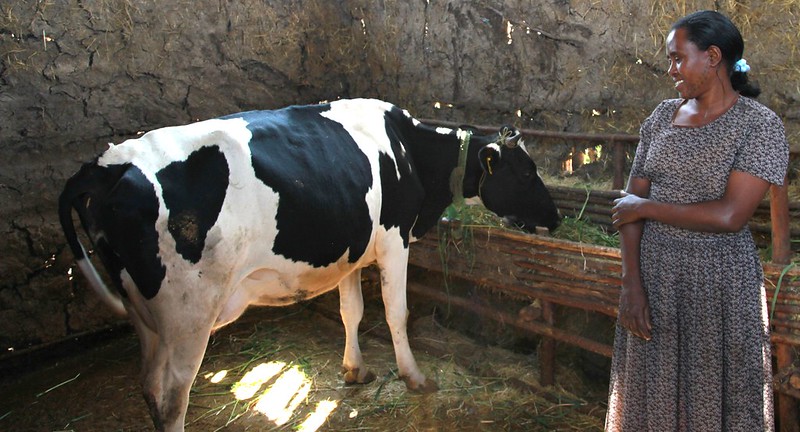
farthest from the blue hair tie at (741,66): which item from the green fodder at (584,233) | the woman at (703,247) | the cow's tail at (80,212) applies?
the cow's tail at (80,212)

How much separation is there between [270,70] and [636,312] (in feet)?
14.8

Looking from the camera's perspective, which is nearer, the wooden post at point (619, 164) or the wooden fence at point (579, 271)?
the wooden fence at point (579, 271)

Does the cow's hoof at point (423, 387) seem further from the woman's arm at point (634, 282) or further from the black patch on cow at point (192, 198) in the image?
the woman's arm at point (634, 282)

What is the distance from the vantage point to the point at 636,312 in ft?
8.49

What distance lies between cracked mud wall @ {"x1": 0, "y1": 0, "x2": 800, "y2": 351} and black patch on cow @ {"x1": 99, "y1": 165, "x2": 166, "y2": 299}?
2.25 metres

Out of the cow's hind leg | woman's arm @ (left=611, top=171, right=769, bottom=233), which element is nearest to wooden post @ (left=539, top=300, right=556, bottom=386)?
woman's arm @ (left=611, top=171, right=769, bottom=233)

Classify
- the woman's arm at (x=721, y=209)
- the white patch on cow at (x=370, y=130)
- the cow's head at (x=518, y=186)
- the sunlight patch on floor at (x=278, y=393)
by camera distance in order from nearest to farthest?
the woman's arm at (x=721, y=209) < the white patch on cow at (x=370, y=130) < the sunlight patch on floor at (x=278, y=393) < the cow's head at (x=518, y=186)

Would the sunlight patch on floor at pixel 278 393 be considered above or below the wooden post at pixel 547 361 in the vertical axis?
below

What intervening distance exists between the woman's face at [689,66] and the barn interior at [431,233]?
1.47m

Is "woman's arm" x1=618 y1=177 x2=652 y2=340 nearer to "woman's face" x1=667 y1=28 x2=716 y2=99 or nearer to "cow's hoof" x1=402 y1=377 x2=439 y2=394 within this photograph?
"woman's face" x1=667 y1=28 x2=716 y2=99

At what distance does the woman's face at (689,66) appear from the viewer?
7.86 ft

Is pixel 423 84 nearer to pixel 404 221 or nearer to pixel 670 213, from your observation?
pixel 404 221

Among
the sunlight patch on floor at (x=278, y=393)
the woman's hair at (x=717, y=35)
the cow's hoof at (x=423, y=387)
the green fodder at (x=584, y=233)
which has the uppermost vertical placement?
the woman's hair at (x=717, y=35)

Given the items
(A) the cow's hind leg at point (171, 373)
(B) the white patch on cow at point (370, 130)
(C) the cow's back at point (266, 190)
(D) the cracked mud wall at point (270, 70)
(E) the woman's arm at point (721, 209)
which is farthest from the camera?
(D) the cracked mud wall at point (270, 70)
